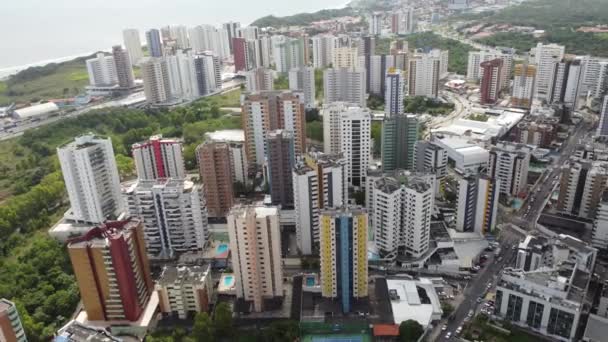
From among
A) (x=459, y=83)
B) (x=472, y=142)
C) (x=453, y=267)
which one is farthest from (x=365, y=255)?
(x=459, y=83)

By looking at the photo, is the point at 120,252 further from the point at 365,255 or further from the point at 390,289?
the point at 390,289

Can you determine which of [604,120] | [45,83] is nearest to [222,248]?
[604,120]

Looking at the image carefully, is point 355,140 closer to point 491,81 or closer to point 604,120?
point 604,120

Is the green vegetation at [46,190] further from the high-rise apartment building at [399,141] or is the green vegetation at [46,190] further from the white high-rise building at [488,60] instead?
the white high-rise building at [488,60]

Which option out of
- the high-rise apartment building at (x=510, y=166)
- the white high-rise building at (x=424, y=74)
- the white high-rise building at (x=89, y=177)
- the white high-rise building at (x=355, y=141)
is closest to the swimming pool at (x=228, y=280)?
the white high-rise building at (x=89, y=177)

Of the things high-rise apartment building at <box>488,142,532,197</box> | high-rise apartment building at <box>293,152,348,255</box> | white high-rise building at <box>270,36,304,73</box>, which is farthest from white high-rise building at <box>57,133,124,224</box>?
white high-rise building at <box>270,36,304,73</box>

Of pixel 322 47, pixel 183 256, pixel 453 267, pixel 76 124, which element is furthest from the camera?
pixel 322 47

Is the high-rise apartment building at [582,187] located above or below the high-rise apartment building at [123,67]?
below
